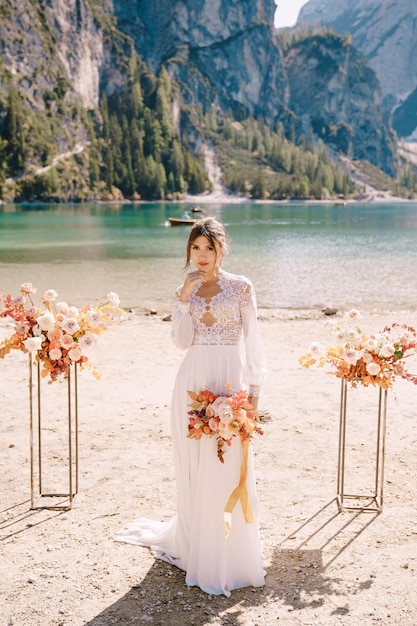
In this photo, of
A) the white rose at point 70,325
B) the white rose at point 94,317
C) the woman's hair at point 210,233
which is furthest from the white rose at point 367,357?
the white rose at point 70,325

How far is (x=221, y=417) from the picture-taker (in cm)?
521

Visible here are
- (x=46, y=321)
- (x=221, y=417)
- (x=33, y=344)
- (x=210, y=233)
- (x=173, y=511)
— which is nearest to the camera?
(x=221, y=417)

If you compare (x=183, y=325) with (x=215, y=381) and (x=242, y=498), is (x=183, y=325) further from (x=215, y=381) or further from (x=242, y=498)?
(x=242, y=498)

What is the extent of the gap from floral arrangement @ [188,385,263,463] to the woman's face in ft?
3.39

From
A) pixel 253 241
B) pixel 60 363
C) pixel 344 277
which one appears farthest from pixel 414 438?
pixel 253 241

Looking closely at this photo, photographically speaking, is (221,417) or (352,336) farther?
(352,336)

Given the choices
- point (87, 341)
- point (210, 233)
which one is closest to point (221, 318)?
point (210, 233)

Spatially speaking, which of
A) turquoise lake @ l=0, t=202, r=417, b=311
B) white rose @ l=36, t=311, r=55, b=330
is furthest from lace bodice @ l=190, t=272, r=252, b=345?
turquoise lake @ l=0, t=202, r=417, b=311

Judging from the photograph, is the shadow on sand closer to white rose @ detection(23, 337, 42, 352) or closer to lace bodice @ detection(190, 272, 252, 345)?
lace bodice @ detection(190, 272, 252, 345)

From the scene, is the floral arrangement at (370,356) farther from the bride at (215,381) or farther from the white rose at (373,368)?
the bride at (215,381)

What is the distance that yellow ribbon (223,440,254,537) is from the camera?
5344 millimetres

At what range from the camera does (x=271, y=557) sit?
20.0 feet

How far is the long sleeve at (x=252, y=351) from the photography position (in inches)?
218

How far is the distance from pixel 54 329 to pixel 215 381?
1904 millimetres
